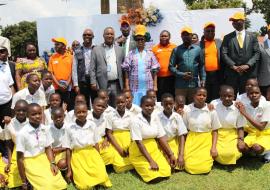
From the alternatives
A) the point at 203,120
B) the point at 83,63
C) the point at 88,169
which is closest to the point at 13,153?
the point at 88,169

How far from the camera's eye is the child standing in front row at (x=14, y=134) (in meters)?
4.61

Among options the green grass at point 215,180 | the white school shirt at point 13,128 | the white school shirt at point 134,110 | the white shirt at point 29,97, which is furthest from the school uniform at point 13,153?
the white school shirt at point 134,110

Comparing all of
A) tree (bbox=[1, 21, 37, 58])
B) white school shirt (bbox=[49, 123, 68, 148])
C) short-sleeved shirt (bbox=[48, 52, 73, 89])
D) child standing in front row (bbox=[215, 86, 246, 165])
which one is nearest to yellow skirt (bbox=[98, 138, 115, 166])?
white school shirt (bbox=[49, 123, 68, 148])

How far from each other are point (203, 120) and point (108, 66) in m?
1.91

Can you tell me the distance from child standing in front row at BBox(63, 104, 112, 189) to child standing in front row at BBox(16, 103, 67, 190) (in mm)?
250

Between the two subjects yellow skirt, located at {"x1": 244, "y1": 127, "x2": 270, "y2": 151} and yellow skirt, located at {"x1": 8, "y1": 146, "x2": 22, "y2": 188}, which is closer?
yellow skirt, located at {"x1": 8, "y1": 146, "x2": 22, "y2": 188}

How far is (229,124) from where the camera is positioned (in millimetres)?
5297

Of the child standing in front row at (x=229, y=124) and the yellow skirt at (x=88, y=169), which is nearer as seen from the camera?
the yellow skirt at (x=88, y=169)

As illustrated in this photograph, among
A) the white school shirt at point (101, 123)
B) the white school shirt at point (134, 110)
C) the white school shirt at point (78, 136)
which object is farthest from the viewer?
the white school shirt at point (134, 110)

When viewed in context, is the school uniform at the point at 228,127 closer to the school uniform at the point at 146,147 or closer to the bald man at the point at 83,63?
the school uniform at the point at 146,147

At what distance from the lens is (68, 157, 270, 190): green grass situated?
4586 millimetres

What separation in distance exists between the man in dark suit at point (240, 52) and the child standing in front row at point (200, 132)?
1123 millimetres

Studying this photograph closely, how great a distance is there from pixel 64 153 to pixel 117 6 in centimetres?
759

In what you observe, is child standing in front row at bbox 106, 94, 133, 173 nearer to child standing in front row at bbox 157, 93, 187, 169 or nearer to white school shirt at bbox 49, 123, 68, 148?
child standing in front row at bbox 157, 93, 187, 169
